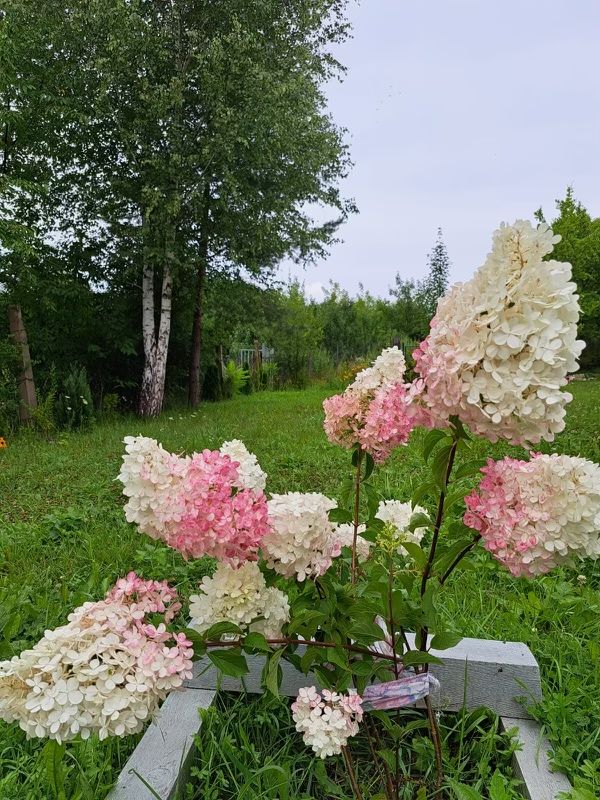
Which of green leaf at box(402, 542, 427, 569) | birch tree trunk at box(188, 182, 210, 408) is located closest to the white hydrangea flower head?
green leaf at box(402, 542, 427, 569)

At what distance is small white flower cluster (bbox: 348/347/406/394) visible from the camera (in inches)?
48.3

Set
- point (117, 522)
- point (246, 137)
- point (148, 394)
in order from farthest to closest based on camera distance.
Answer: point (148, 394) < point (246, 137) < point (117, 522)

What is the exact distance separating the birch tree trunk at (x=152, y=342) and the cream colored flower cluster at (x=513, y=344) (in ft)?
24.5

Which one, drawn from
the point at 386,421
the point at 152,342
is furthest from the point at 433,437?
the point at 152,342

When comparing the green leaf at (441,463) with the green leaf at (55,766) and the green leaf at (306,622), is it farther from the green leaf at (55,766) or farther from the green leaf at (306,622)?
the green leaf at (55,766)

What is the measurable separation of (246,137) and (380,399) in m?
7.02

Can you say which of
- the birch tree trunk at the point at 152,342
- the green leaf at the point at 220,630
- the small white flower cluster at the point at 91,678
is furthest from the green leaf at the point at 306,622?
the birch tree trunk at the point at 152,342

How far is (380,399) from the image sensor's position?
1.17 meters

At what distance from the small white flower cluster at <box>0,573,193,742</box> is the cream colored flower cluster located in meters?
0.58

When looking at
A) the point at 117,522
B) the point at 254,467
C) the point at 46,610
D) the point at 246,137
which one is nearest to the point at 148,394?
the point at 246,137

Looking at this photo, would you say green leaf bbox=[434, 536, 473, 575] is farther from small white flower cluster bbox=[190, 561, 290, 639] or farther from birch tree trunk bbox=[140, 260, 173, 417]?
birch tree trunk bbox=[140, 260, 173, 417]

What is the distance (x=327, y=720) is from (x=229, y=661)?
0.21 meters

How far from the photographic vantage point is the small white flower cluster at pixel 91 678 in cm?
76

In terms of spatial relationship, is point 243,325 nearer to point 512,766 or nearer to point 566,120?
point 566,120
